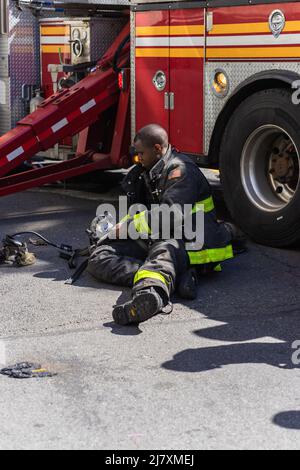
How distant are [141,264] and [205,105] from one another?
1.86 m

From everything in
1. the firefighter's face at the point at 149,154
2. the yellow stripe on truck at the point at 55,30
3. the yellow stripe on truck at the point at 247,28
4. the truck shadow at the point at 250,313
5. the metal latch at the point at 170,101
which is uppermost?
the yellow stripe on truck at the point at 247,28

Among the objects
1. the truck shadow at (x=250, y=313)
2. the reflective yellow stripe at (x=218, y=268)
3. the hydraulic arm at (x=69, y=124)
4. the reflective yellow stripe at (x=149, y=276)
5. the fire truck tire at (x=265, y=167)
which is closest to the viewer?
the truck shadow at (x=250, y=313)

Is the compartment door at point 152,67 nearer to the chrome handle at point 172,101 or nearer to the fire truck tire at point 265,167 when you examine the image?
the chrome handle at point 172,101

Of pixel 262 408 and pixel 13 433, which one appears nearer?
pixel 13 433

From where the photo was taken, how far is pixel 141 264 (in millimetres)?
6219

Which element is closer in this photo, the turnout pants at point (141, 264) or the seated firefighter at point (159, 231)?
the turnout pants at point (141, 264)

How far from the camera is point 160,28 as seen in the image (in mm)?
7977

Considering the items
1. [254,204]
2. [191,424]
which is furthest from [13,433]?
[254,204]

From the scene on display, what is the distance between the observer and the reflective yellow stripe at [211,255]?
614 centimetres

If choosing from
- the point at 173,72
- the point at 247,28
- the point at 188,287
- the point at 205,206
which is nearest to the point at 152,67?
the point at 173,72

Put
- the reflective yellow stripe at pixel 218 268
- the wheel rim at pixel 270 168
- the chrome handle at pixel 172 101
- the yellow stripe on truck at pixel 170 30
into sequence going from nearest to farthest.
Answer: the reflective yellow stripe at pixel 218 268 → the wheel rim at pixel 270 168 → the yellow stripe on truck at pixel 170 30 → the chrome handle at pixel 172 101

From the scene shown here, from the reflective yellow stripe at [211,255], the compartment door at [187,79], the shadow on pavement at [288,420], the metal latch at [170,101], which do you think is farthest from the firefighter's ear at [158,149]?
the shadow on pavement at [288,420]

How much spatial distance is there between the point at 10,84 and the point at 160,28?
242 centimetres
